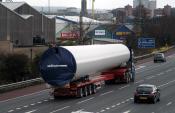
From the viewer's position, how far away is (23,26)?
8194cm

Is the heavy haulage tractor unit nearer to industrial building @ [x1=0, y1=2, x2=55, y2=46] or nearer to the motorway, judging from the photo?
the motorway

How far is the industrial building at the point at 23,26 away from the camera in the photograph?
3044 inches

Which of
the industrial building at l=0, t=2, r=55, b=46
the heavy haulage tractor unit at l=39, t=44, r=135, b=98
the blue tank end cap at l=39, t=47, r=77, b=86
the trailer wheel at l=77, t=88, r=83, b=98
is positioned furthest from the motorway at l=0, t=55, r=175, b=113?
the industrial building at l=0, t=2, r=55, b=46

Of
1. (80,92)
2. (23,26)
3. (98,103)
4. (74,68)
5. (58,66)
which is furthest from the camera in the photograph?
(23,26)

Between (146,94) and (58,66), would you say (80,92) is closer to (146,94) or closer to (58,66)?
(58,66)

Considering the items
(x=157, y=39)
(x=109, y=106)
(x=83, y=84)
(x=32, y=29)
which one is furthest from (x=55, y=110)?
(x=157, y=39)

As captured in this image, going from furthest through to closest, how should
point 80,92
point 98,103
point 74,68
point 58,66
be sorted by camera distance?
point 80,92
point 58,66
point 74,68
point 98,103

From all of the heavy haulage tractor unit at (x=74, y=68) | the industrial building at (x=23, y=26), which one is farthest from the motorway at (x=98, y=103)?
the industrial building at (x=23, y=26)

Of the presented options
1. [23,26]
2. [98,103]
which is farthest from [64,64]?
[23,26]

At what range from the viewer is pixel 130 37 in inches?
4053

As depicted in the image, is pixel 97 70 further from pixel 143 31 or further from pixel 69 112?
pixel 143 31

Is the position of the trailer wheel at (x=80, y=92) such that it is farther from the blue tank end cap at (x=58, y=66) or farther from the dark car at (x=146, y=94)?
the dark car at (x=146, y=94)

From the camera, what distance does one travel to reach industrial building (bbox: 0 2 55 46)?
254 ft

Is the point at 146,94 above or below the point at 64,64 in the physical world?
below
